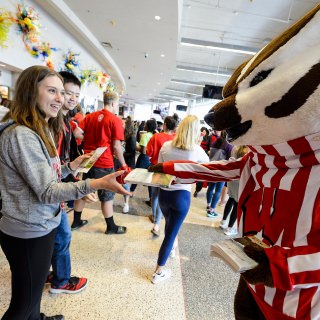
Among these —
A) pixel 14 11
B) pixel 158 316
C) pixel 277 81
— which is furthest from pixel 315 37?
pixel 14 11

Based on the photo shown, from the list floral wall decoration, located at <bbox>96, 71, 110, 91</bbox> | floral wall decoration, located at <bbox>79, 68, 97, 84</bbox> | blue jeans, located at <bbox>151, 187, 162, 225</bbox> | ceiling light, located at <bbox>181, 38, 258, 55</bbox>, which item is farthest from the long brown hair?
floral wall decoration, located at <bbox>96, 71, 110, 91</bbox>

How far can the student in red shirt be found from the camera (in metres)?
2.58

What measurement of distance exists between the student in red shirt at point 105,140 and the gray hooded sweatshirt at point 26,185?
151 cm

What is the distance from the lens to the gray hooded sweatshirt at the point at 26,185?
3.14 ft

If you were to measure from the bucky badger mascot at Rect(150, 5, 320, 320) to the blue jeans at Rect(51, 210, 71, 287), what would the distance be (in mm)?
1211

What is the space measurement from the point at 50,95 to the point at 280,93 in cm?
101

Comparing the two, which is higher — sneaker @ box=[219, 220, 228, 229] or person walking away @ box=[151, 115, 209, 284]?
person walking away @ box=[151, 115, 209, 284]

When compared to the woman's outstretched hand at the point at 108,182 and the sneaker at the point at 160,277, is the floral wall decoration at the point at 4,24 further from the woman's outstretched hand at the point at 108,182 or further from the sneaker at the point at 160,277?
the sneaker at the point at 160,277

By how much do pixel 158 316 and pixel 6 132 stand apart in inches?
62.2

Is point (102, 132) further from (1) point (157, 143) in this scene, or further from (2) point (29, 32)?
(2) point (29, 32)

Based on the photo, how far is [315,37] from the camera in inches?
24.5

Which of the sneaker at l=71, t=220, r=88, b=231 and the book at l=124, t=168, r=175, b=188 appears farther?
the sneaker at l=71, t=220, r=88, b=231

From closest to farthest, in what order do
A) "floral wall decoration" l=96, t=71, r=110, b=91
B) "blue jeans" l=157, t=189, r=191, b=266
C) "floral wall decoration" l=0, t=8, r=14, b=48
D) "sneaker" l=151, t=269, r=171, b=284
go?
1. "blue jeans" l=157, t=189, r=191, b=266
2. "sneaker" l=151, t=269, r=171, b=284
3. "floral wall decoration" l=0, t=8, r=14, b=48
4. "floral wall decoration" l=96, t=71, r=110, b=91

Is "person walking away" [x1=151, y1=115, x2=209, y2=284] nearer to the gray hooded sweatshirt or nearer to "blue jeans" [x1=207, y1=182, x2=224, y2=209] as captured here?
the gray hooded sweatshirt
